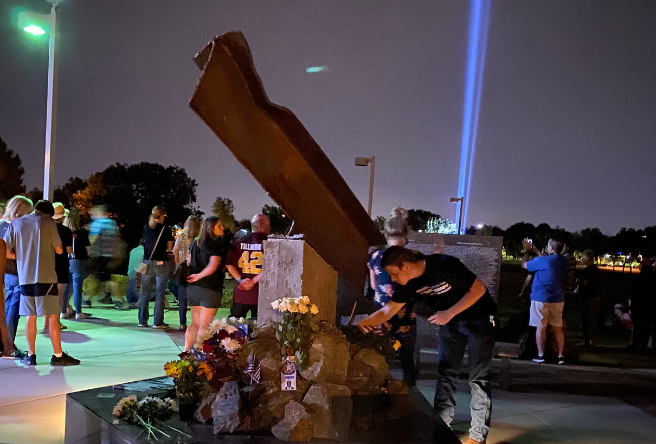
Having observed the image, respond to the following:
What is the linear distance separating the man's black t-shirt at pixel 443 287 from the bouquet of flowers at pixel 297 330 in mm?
776

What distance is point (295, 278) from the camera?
4.12 m

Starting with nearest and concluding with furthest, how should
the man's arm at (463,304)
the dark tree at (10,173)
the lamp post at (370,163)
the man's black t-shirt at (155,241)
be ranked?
the man's arm at (463,304)
the man's black t-shirt at (155,241)
the lamp post at (370,163)
the dark tree at (10,173)

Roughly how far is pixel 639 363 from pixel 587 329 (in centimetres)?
136

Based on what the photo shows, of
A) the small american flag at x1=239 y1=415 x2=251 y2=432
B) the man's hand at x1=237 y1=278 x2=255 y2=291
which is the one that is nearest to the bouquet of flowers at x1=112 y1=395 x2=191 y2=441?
the small american flag at x1=239 y1=415 x2=251 y2=432

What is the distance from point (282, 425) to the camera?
11.1 feet

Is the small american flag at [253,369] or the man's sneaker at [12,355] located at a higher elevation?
the small american flag at [253,369]

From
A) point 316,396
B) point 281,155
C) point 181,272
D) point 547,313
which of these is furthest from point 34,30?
point 547,313

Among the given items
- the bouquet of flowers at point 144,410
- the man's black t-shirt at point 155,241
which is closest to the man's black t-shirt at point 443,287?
the bouquet of flowers at point 144,410

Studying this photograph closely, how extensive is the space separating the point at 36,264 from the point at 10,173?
54.9 m

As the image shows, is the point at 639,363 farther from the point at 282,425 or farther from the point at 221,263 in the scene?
the point at 282,425

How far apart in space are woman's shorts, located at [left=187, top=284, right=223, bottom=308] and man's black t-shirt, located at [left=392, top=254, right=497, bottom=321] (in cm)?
277

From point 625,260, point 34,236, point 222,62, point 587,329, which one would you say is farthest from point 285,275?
point 625,260

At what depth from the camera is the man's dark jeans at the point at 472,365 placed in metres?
4.11

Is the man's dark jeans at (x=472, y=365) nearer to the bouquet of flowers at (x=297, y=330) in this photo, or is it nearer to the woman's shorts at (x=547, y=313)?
the bouquet of flowers at (x=297, y=330)
